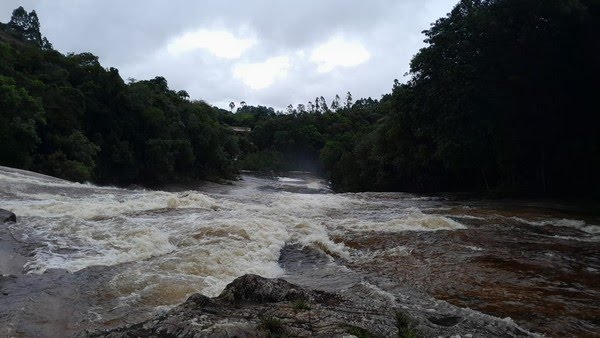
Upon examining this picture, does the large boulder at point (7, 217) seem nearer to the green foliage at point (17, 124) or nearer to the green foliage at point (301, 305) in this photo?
the green foliage at point (301, 305)

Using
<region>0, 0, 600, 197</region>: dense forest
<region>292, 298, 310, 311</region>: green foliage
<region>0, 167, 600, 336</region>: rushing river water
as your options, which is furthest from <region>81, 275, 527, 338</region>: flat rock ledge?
<region>0, 0, 600, 197</region>: dense forest

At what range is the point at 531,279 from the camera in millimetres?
7855

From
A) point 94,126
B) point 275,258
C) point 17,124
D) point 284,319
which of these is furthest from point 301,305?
point 94,126

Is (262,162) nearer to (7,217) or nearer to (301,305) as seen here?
(7,217)

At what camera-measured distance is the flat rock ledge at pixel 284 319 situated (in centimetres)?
405

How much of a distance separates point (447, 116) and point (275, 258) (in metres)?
18.7

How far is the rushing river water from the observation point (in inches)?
239

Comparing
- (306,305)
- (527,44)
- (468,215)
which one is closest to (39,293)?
(306,305)

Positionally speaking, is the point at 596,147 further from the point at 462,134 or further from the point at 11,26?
the point at 11,26

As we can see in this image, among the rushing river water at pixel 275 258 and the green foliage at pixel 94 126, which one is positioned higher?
the green foliage at pixel 94 126

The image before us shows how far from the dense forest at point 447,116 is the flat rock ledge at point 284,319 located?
1909 centimetres

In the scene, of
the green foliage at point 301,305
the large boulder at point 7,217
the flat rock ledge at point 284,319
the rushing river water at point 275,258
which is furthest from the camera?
the large boulder at point 7,217

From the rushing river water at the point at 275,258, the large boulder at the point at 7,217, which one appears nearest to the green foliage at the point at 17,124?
the rushing river water at the point at 275,258

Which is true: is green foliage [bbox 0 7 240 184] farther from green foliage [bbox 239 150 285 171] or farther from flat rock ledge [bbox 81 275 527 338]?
flat rock ledge [bbox 81 275 527 338]
